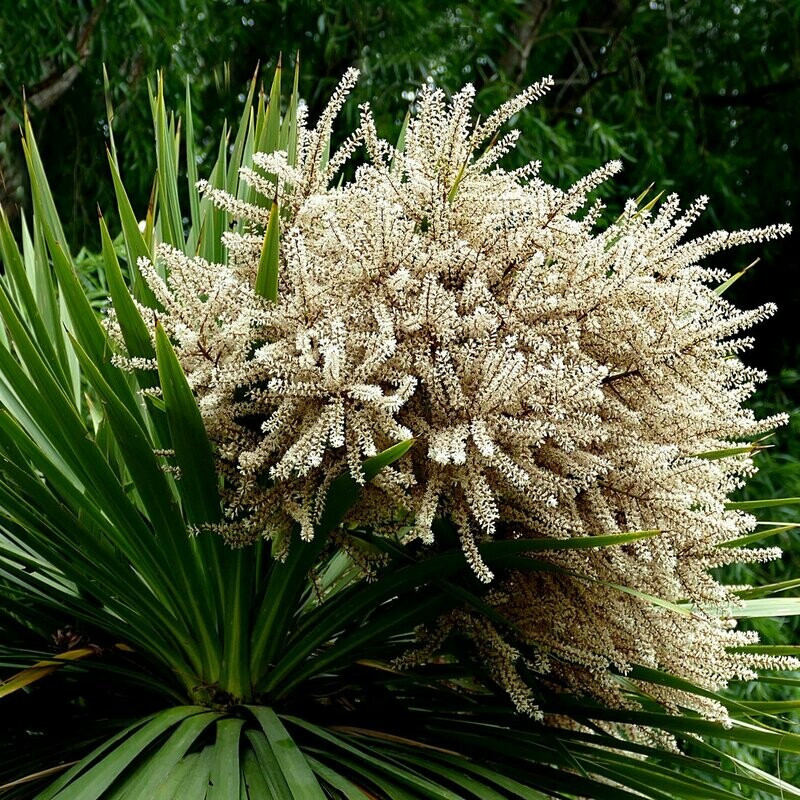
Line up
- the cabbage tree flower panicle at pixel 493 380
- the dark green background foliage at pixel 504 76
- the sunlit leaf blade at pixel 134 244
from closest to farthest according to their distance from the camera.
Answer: the cabbage tree flower panicle at pixel 493 380
the sunlit leaf blade at pixel 134 244
the dark green background foliage at pixel 504 76

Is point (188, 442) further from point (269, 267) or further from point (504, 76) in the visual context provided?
point (504, 76)

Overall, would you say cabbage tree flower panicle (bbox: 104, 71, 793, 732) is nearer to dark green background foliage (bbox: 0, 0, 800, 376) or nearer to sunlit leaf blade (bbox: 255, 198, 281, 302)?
sunlit leaf blade (bbox: 255, 198, 281, 302)

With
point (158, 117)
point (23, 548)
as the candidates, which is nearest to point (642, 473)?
point (23, 548)

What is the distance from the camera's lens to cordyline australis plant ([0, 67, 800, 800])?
4.07 ft

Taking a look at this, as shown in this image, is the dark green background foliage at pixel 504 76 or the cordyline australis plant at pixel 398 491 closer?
the cordyline australis plant at pixel 398 491

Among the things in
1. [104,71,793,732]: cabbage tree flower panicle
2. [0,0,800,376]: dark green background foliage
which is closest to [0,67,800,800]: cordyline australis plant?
[104,71,793,732]: cabbage tree flower panicle

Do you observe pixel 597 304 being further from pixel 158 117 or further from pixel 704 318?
pixel 158 117

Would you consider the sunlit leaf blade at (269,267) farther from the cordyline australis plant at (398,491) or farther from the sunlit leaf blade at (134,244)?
the sunlit leaf blade at (134,244)

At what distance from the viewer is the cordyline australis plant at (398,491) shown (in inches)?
48.9

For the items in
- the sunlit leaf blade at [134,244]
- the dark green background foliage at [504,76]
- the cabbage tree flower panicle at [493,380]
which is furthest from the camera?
the dark green background foliage at [504,76]

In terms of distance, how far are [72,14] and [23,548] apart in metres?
2.16

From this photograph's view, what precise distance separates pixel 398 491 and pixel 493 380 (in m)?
0.18

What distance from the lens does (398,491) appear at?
1.25m

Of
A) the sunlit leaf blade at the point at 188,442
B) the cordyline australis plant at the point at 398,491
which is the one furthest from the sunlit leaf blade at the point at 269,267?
the sunlit leaf blade at the point at 188,442
